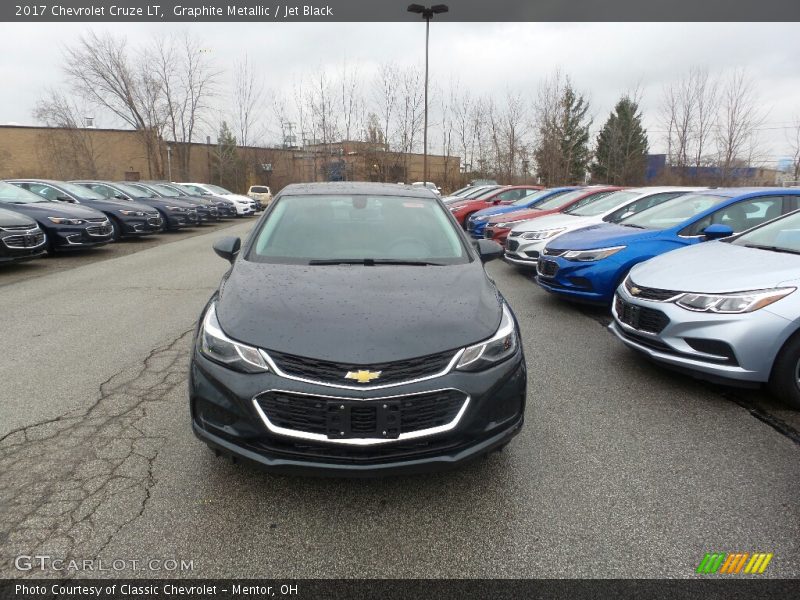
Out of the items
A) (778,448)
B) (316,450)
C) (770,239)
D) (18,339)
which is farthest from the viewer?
(18,339)

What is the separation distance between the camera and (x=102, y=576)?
208cm

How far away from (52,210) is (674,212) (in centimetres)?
1148

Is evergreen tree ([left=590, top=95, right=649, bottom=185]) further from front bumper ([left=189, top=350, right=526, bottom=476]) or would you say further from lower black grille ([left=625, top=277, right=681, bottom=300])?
front bumper ([left=189, top=350, right=526, bottom=476])

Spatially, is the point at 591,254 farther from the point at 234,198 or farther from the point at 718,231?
the point at 234,198

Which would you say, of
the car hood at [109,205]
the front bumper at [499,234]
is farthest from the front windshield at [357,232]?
the car hood at [109,205]

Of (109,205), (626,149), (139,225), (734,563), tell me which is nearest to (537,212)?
(734,563)

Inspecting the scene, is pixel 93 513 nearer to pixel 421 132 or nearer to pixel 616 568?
pixel 616 568

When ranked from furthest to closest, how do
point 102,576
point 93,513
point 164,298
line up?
point 164,298
point 93,513
point 102,576

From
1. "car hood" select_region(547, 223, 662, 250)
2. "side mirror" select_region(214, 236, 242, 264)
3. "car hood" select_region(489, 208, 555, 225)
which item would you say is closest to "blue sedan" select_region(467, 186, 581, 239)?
"car hood" select_region(489, 208, 555, 225)

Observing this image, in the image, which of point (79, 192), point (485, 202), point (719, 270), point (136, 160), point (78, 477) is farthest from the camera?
point (136, 160)

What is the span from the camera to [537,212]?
10.8 metres

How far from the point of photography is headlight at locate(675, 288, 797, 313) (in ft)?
11.6

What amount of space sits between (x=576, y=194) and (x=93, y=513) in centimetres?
1092

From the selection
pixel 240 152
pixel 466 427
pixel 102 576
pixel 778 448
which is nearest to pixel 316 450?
pixel 466 427
